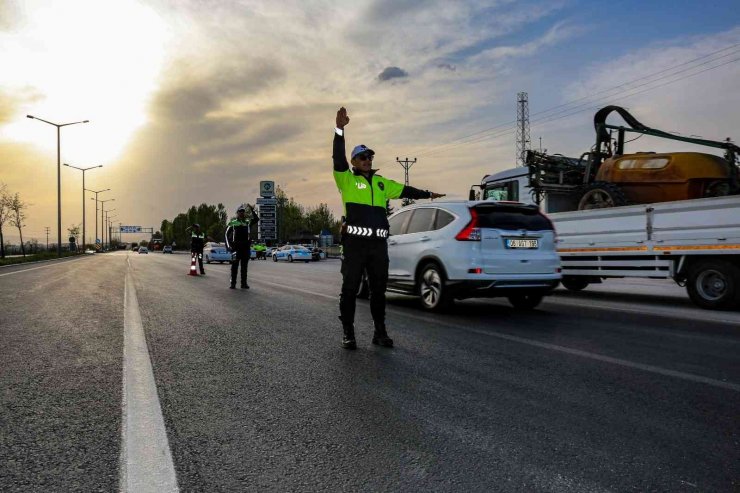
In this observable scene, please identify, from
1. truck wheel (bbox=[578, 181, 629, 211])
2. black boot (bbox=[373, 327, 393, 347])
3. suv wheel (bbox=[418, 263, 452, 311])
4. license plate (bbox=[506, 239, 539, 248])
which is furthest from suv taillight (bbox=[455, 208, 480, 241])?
truck wheel (bbox=[578, 181, 629, 211])

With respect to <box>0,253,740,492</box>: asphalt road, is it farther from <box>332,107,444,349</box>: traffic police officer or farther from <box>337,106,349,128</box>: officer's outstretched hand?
<box>337,106,349,128</box>: officer's outstretched hand

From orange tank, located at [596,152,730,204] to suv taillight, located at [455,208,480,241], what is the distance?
16.0 feet

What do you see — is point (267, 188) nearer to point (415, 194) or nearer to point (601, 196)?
point (601, 196)

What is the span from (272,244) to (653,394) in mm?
83081

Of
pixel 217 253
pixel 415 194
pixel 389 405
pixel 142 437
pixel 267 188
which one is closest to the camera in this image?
pixel 142 437

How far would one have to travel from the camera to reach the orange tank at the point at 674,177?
10.2 m

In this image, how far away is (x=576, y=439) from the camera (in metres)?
2.92

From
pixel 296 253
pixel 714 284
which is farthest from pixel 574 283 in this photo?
pixel 296 253

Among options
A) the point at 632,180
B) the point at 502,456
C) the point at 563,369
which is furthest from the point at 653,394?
the point at 632,180

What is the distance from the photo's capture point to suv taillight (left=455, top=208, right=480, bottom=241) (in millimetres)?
7508

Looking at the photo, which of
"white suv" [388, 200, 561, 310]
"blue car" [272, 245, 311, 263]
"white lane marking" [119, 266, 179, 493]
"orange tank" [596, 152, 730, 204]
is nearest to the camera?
"white lane marking" [119, 266, 179, 493]

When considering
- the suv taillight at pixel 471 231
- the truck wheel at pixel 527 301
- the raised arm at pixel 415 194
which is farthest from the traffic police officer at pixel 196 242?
the raised arm at pixel 415 194

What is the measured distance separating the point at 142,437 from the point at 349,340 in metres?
2.71

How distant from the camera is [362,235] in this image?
18.4ft
